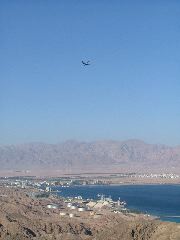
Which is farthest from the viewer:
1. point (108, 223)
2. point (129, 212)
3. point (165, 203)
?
point (165, 203)

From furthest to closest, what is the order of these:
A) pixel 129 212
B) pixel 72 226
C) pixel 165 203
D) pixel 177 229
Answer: pixel 165 203
pixel 129 212
pixel 72 226
pixel 177 229

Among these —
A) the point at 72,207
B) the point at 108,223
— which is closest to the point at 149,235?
the point at 108,223

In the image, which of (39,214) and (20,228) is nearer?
(20,228)

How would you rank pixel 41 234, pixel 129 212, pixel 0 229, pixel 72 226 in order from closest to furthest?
pixel 0 229 < pixel 41 234 < pixel 72 226 < pixel 129 212

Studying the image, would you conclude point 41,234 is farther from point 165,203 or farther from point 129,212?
point 165,203

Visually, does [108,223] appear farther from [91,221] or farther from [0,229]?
[0,229]

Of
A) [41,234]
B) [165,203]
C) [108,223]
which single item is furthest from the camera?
[165,203]

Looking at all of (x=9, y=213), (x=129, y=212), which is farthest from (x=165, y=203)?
(x=9, y=213)

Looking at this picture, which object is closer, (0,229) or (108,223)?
(0,229)
